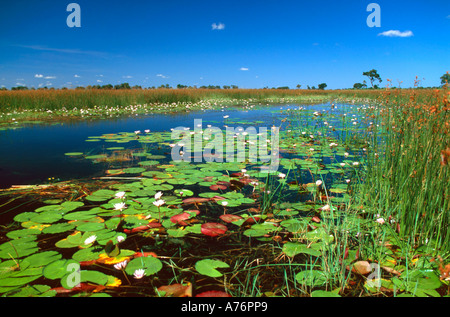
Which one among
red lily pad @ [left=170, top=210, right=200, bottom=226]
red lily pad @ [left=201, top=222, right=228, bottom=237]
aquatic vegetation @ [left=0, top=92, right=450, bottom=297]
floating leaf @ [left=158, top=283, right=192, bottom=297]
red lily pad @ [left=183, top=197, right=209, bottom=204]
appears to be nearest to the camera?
floating leaf @ [left=158, top=283, right=192, bottom=297]

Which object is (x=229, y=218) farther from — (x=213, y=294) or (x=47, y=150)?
(x=47, y=150)

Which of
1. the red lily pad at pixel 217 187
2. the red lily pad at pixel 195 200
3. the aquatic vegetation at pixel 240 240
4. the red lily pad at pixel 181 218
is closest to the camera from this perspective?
the aquatic vegetation at pixel 240 240

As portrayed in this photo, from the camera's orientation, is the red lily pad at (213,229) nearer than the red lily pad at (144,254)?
No

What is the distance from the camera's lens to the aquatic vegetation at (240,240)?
4.83 feet

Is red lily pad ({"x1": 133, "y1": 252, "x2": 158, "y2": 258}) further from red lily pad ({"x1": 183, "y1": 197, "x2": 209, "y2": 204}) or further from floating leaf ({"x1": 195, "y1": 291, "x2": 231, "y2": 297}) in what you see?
red lily pad ({"x1": 183, "y1": 197, "x2": 209, "y2": 204})

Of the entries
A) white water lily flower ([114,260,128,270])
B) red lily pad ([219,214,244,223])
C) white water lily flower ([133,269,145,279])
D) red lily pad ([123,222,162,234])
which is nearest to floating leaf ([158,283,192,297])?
white water lily flower ([133,269,145,279])

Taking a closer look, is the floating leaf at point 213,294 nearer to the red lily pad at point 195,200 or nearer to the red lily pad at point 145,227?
the red lily pad at point 145,227

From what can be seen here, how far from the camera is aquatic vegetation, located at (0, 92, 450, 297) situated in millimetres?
1473

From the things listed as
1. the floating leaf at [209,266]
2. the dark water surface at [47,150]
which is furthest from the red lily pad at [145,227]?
the dark water surface at [47,150]

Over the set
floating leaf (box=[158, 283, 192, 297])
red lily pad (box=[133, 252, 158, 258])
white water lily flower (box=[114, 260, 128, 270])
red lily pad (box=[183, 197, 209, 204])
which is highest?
red lily pad (box=[183, 197, 209, 204])

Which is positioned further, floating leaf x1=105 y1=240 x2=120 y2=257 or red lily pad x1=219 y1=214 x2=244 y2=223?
red lily pad x1=219 y1=214 x2=244 y2=223
